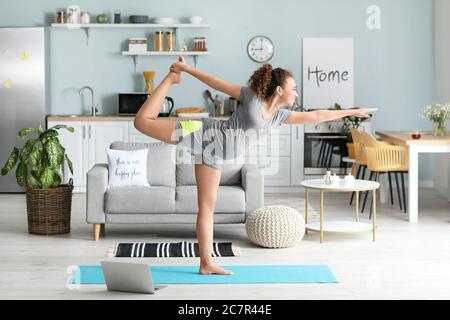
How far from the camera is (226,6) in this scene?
413 inches

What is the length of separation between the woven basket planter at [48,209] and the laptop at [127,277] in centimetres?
216

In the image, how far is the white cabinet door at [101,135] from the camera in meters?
10.1

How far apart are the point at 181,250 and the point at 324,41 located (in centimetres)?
458

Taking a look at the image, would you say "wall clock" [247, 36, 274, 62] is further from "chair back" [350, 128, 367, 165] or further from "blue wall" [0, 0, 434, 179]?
"chair back" [350, 128, 367, 165]

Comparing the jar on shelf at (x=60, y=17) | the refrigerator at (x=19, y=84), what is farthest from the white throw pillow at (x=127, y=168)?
the jar on shelf at (x=60, y=17)

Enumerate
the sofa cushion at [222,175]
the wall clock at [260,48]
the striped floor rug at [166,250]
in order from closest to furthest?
the striped floor rug at [166,250]
the sofa cushion at [222,175]
the wall clock at [260,48]

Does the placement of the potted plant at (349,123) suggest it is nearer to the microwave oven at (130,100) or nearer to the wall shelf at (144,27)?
the wall shelf at (144,27)

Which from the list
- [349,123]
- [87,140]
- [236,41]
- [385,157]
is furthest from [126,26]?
[385,157]

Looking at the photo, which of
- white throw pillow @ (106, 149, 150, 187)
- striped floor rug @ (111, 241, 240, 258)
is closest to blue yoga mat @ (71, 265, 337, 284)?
striped floor rug @ (111, 241, 240, 258)

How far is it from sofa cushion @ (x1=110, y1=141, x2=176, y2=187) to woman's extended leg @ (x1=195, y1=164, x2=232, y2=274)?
1.78 metres

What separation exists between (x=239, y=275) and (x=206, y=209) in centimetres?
49

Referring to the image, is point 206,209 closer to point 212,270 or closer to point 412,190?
point 212,270

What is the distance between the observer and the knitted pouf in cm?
674

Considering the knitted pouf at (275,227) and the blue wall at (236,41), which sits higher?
the blue wall at (236,41)
